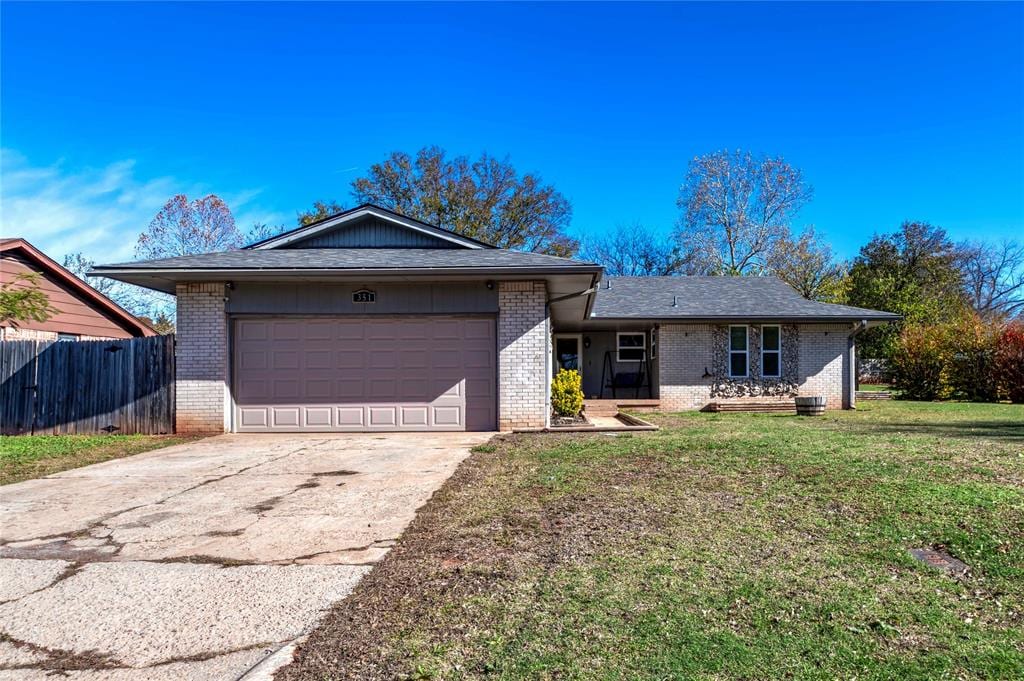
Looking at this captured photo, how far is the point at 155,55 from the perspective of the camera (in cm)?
1326

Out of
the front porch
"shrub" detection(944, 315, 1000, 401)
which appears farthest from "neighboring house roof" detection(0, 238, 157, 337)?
"shrub" detection(944, 315, 1000, 401)

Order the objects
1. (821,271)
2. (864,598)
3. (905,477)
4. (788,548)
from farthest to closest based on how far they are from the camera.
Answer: (821,271) → (905,477) → (788,548) → (864,598)

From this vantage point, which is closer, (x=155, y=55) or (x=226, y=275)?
(x=226, y=275)

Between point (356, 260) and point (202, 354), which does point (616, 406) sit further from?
point (202, 354)

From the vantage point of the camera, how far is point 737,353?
1862 cm

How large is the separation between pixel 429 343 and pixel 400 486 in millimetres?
5266

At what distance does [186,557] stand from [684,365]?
16078 mm

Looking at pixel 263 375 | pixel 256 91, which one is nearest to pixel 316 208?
pixel 256 91

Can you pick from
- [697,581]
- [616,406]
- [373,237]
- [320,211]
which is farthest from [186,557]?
[320,211]

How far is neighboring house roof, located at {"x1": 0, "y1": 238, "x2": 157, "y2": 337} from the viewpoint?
591 inches

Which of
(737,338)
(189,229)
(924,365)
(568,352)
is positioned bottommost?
(924,365)

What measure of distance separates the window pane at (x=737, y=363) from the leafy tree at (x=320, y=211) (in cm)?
2410

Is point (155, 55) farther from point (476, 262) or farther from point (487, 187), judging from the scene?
point (487, 187)

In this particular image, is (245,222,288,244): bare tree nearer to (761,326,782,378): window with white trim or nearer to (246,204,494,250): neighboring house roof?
(246,204,494,250): neighboring house roof
